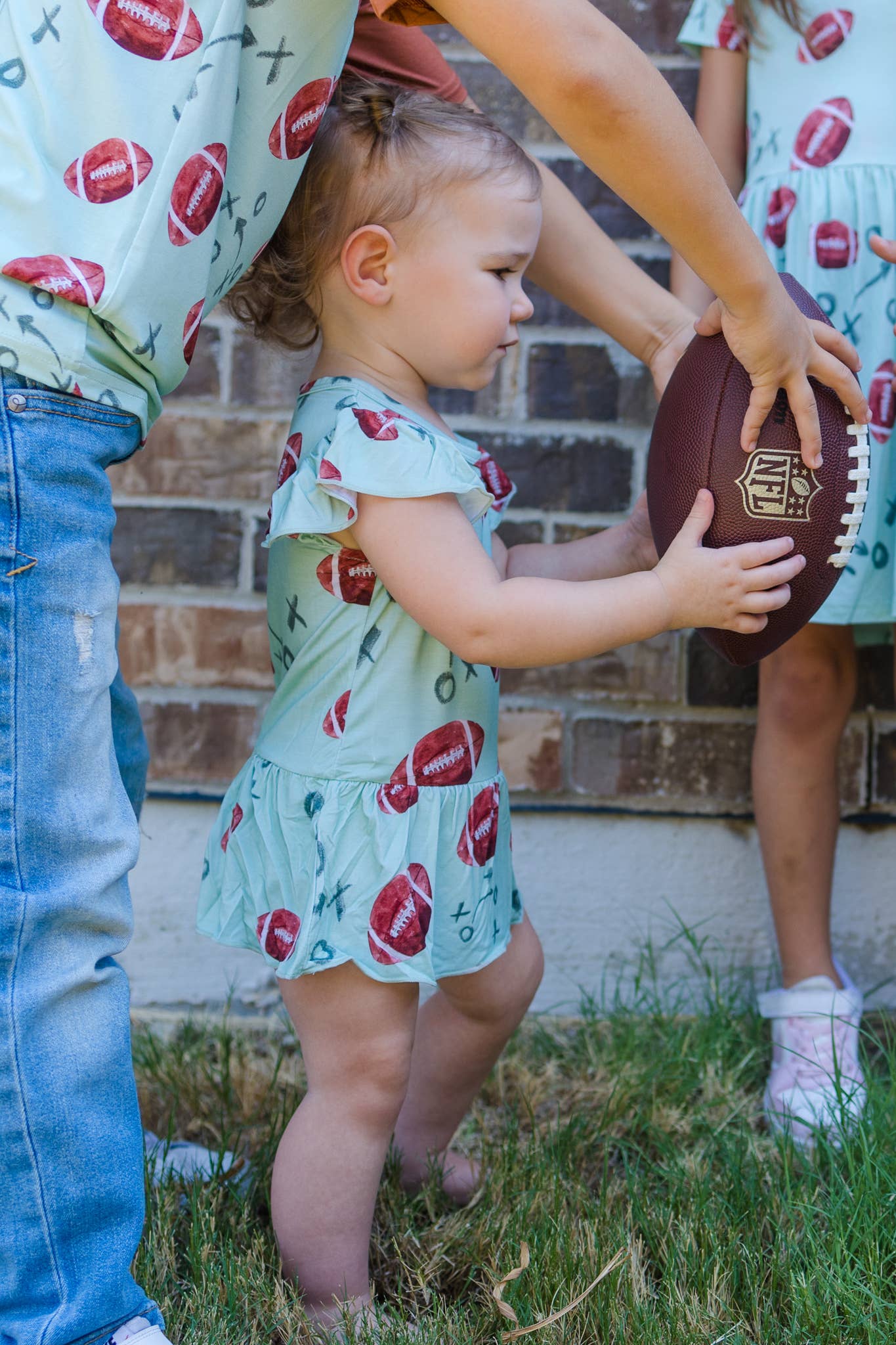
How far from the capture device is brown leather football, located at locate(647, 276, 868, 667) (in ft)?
4.91

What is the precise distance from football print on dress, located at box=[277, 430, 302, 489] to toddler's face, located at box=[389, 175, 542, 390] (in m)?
0.18

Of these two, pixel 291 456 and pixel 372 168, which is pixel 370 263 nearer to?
pixel 372 168

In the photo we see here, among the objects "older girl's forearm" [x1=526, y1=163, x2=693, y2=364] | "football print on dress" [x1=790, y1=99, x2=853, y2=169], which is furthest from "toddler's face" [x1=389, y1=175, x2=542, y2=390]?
"football print on dress" [x1=790, y1=99, x2=853, y2=169]

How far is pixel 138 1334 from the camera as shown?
128 cm

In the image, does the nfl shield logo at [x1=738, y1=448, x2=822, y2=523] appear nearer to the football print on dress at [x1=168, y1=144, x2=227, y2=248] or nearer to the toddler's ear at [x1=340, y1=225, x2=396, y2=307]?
the toddler's ear at [x1=340, y1=225, x2=396, y2=307]

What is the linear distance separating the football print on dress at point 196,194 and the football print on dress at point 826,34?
48.0 inches

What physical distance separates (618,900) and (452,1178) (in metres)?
0.77

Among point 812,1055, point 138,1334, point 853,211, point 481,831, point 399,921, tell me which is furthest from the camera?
point 812,1055

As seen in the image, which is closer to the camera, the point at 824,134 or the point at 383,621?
the point at 383,621

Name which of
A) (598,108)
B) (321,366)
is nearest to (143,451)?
(321,366)

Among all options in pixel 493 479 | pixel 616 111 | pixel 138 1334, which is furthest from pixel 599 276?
pixel 138 1334

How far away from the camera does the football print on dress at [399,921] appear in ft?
4.98

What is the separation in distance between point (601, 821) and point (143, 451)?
A: 3.72ft

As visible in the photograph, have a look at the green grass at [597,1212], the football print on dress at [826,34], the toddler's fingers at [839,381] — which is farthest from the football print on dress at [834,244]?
the green grass at [597,1212]
